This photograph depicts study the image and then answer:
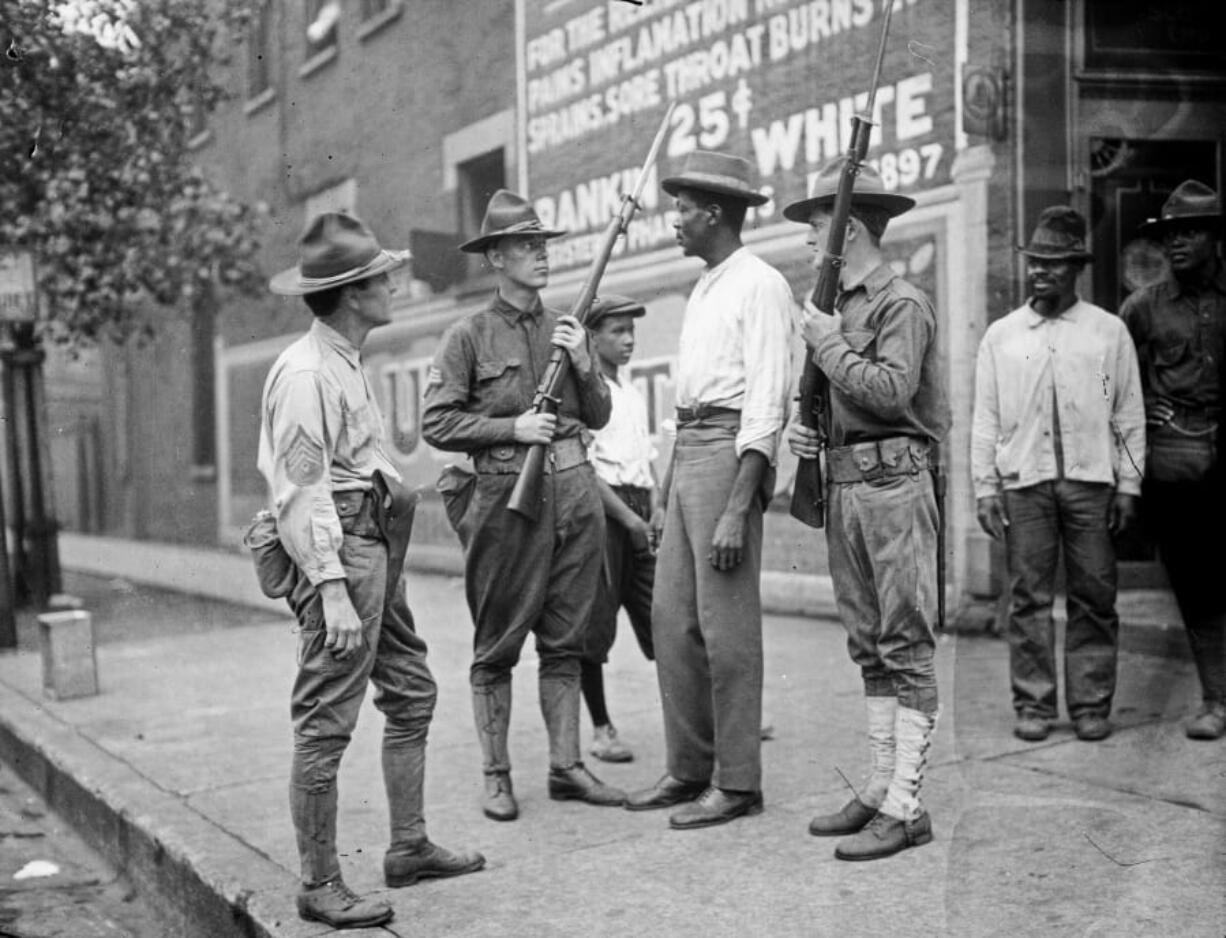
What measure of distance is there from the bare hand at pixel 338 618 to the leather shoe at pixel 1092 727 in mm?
2945

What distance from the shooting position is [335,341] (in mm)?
3496

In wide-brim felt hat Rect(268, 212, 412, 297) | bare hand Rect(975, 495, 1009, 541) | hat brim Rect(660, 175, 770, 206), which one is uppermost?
hat brim Rect(660, 175, 770, 206)

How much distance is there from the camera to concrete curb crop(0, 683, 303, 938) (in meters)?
3.68

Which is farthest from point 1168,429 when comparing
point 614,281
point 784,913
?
point 614,281

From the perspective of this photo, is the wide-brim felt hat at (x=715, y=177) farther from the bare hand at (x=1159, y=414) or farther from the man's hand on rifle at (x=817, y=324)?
the bare hand at (x=1159, y=414)

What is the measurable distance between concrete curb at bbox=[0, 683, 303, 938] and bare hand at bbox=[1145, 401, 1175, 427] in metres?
3.63

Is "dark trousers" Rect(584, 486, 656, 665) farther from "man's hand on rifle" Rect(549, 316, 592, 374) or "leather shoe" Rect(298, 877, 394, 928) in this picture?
"leather shoe" Rect(298, 877, 394, 928)

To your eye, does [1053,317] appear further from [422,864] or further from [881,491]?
[422,864]

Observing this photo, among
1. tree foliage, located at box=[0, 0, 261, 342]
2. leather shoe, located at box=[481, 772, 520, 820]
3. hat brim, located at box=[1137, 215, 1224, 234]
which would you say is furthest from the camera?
tree foliage, located at box=[0, 0, 261, 342]

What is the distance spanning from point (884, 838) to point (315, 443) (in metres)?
1.96

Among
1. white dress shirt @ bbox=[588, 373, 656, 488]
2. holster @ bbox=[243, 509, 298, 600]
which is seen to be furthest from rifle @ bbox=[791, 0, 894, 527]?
holster @ bbox=[243, 509, 298, 600]

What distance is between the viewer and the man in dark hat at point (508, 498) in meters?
4.38

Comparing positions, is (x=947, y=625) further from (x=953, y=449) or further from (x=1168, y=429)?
(x=1168, y=429)

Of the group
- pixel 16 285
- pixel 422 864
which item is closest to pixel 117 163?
pixel 16 285
